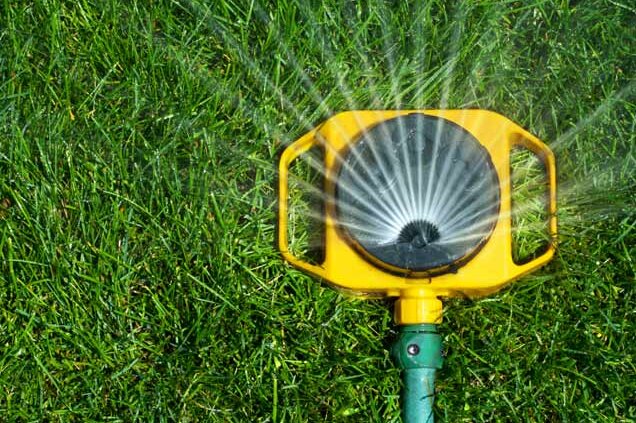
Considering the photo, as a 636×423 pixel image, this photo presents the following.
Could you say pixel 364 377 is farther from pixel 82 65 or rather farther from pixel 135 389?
pixel 82 65

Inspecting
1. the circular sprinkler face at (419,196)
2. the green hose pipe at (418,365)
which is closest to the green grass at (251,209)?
the green hose pipe at (418,365)

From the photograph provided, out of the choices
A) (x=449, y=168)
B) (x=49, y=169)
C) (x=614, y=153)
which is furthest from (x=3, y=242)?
(x=614, y=153)

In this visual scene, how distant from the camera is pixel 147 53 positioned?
2066 mm

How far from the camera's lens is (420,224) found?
1858 mm

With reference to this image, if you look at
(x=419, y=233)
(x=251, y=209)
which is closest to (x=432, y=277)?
(x=419, y=233)

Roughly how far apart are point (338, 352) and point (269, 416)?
0.17 meters

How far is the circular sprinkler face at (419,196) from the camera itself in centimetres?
184

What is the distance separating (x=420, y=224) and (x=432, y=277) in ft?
0.31

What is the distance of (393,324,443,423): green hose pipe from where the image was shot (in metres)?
1.86

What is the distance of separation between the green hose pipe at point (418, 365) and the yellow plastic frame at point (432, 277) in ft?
0.08

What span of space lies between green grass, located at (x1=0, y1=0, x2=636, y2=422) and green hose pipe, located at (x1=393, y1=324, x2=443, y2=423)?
0.04m

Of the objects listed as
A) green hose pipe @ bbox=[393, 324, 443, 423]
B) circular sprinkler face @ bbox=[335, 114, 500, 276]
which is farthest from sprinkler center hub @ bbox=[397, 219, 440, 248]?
green hose pipe @ bbox=[393, 324, 443, 423]

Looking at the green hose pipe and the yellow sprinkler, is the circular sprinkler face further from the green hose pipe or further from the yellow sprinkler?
the green hose pipe

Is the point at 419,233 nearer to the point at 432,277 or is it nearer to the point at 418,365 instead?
the point at 432,277
